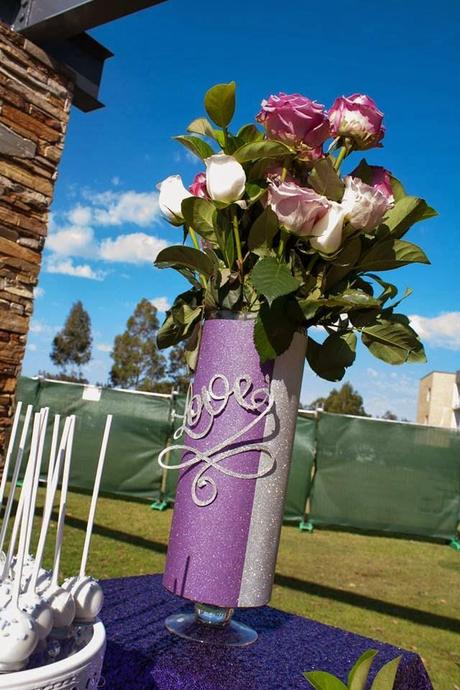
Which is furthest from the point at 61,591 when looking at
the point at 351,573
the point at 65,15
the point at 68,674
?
the point at 351,573

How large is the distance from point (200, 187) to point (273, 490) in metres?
0.64

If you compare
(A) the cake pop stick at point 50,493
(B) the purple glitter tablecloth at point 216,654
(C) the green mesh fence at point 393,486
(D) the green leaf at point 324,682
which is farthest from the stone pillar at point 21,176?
(C) the green mesh fence at point 393,486

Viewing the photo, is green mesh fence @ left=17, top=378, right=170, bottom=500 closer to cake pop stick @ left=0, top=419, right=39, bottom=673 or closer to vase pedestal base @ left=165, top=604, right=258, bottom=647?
vase pedestal base @ left=165, top=604, right=258, bottom=647

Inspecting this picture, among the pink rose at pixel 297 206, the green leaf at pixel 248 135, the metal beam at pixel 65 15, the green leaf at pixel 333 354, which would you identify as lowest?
the green leaf at pixel 333 354

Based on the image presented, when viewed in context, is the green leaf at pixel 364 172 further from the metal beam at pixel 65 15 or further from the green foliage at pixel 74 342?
the green foliage at pixel 74 342

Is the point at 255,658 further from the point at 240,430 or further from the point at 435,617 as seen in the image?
the point at 435,617

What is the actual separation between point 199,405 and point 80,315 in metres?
39.6

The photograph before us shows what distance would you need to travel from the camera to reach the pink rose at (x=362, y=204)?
1.06m

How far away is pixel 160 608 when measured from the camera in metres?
1.30

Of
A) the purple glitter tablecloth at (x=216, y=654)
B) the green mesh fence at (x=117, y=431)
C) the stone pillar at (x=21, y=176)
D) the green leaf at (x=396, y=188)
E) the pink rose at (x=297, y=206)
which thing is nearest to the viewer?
the purple glitter tablecloth at (x=216, y=654)

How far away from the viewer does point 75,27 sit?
116 inches

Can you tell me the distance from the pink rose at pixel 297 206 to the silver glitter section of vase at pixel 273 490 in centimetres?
22

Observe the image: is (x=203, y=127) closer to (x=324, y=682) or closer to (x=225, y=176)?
(x=225, y=176)

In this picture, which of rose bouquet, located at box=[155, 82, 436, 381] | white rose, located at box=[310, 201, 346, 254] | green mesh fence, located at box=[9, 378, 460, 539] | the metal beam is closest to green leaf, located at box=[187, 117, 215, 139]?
rose bouquet, located at box=[155, 82, 436, 381]
